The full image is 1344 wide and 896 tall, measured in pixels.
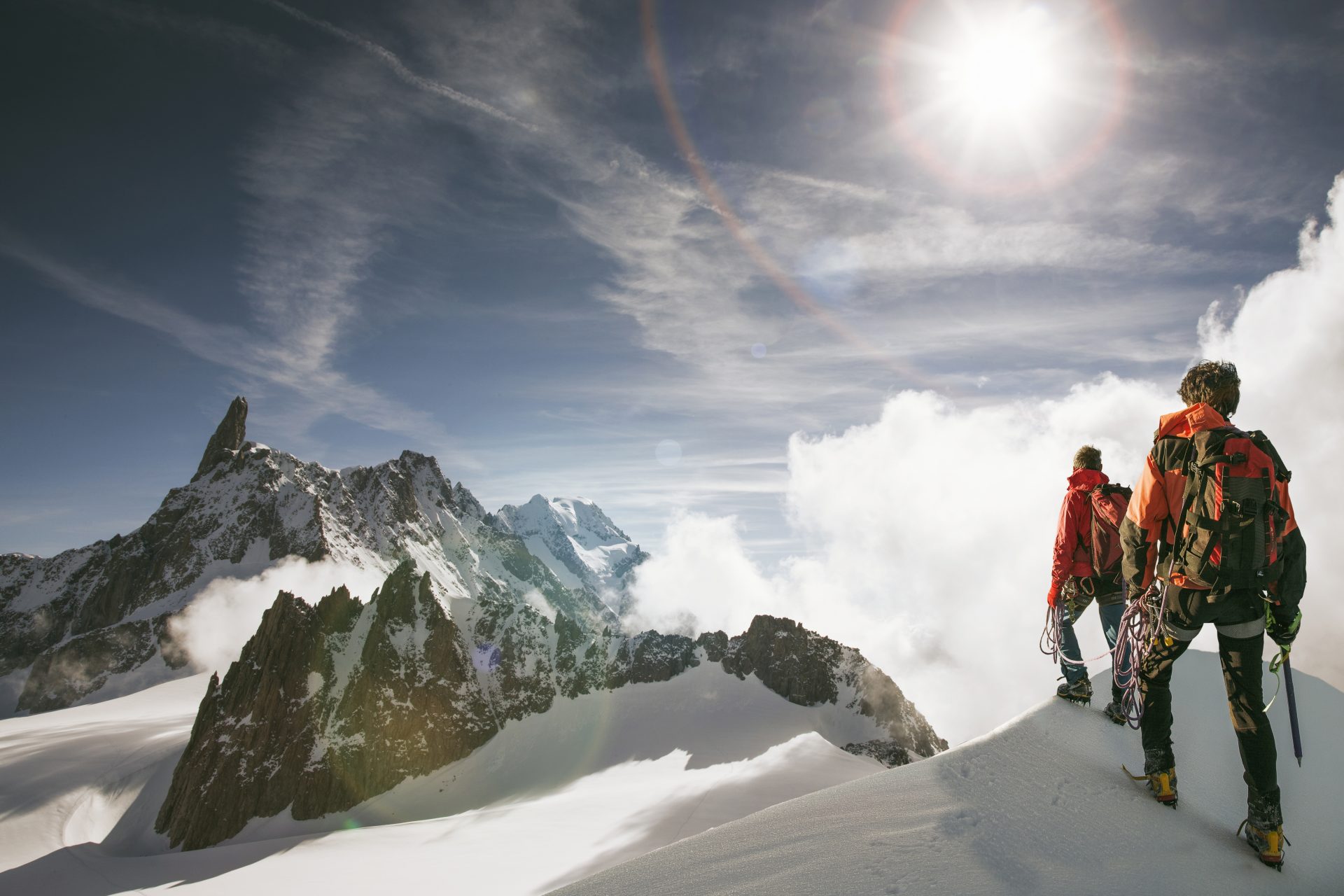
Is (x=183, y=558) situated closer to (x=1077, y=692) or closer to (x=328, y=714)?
(x=328, y=714)

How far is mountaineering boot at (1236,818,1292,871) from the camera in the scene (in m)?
4.08

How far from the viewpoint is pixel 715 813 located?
25094 mm

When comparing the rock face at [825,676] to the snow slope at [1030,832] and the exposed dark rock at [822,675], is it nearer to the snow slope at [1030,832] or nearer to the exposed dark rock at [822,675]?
the exposed dark rock at [822,675]

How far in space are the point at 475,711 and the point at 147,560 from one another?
4500 inches

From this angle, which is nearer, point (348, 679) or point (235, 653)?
point (348, 679)

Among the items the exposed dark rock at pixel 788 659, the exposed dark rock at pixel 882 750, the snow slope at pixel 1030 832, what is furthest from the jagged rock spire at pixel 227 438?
the snow slope at pixel 1030 832

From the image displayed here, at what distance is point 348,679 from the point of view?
87000 mm

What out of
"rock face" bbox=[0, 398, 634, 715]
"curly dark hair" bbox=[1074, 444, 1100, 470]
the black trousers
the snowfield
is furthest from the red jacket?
"rock face" bbox=[0, 398, 634, 715]

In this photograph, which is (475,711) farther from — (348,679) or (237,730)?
(237,730)

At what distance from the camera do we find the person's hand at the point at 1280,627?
14.4ft

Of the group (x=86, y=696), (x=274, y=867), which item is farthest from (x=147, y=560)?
(x=274, y=867)

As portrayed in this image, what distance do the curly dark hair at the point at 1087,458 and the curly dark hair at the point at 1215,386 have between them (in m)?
2.99

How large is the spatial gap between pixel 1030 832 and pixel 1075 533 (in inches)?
184

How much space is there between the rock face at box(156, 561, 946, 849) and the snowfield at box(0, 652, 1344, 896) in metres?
3.39
